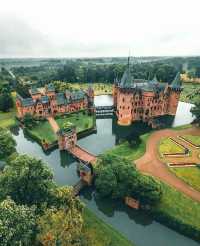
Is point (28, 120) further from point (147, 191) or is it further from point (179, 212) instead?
point (179, 212)

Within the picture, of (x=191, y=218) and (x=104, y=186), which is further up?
(x=104, y=186)

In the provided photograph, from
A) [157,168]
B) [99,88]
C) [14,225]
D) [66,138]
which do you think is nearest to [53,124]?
[66,138]

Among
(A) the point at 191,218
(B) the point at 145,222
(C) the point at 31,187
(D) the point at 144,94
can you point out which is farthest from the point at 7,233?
(D) the point at 144,94

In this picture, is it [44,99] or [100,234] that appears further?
[44,99]

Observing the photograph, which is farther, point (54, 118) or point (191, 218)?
point (54, 118)

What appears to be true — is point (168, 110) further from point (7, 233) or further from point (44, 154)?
point (7, 233)

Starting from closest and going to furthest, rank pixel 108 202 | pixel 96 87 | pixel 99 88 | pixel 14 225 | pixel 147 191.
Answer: pixel 14 225 → pixel 147 191 → pixel 108 202 → pixel 99 88 → pixel 96 87

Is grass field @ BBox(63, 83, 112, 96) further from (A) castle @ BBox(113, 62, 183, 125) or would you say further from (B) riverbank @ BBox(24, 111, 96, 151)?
(A) castle @ BBox(113, 62, 183, 125)
